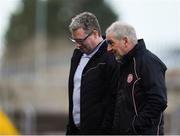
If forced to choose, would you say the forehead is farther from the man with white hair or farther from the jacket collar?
the jacket collar

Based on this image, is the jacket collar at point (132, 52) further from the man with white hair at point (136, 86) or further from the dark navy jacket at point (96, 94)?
the dark navy jacket at point (96, 94)

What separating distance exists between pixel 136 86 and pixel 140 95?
83 mm

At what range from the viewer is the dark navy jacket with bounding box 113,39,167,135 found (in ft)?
24.1

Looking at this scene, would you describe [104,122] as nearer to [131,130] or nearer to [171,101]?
[131,130]

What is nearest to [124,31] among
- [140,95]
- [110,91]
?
[140,95]

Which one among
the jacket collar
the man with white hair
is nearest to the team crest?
the man with white hair

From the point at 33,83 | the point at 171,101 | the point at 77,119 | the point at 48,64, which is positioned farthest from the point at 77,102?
the point at 48,64

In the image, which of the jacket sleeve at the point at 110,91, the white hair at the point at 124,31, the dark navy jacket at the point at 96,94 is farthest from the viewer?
the dark navy jacket at the point at 96,94

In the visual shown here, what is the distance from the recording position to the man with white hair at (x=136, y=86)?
290 inches

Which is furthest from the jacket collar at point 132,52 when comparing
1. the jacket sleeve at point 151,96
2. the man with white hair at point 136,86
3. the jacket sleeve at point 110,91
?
the jacket sleeve at point 110,91

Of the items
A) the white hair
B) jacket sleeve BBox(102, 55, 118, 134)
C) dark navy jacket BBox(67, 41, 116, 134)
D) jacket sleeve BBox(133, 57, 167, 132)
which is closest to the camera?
jacket sleeve BBox(133, 57, 167, 132)

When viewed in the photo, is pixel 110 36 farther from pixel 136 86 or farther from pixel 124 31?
pixel 136 86

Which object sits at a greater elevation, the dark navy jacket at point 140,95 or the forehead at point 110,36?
the forehead at point 110,36

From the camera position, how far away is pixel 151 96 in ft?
24.1
